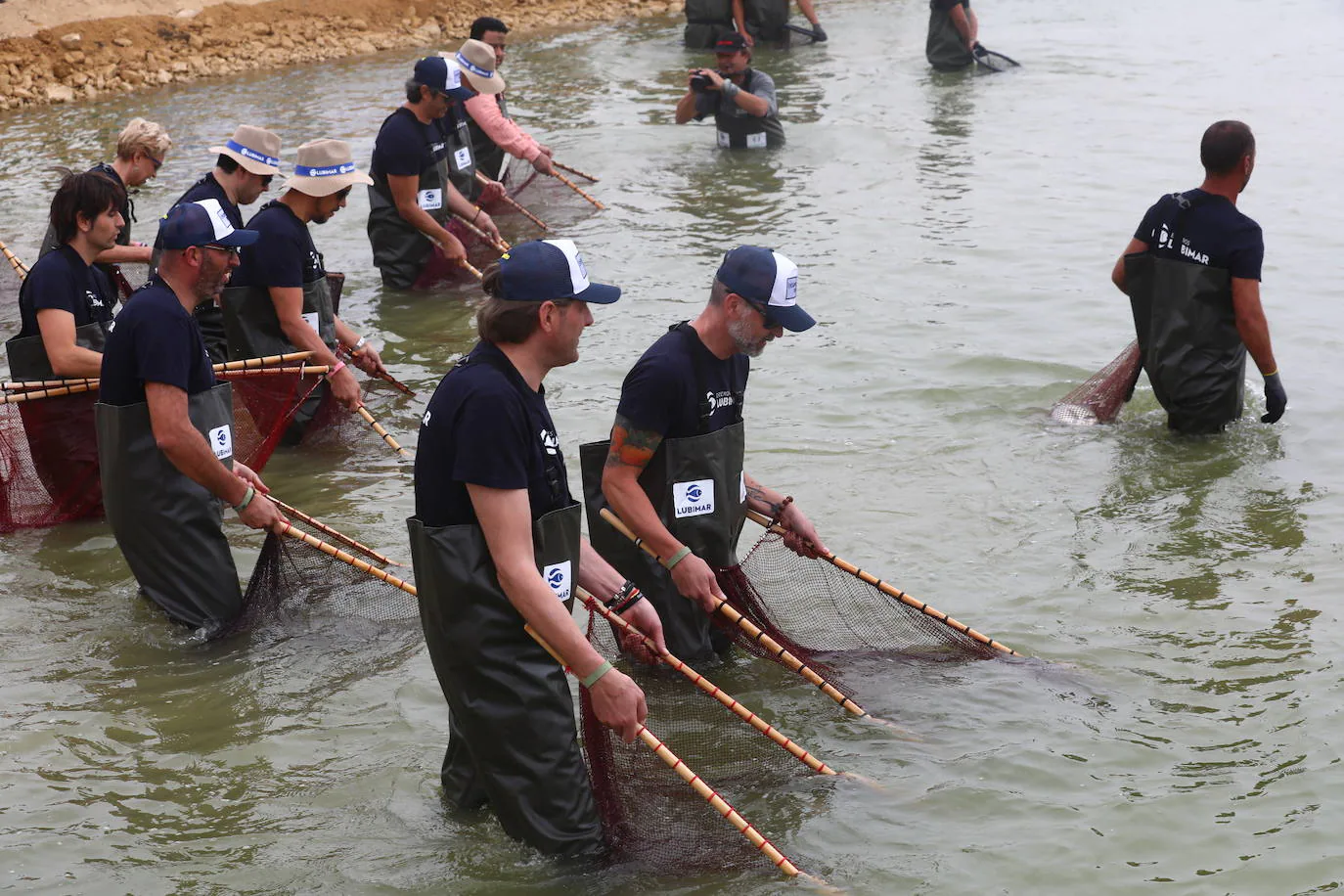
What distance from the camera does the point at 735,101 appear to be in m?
15.6

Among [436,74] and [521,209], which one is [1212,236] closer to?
[436,74]

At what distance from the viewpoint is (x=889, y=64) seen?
2142cm

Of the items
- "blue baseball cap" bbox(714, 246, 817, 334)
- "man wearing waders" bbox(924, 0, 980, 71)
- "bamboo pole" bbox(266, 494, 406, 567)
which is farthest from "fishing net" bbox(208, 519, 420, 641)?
"man wearing waders" bbox(924, 0, 980, 71)

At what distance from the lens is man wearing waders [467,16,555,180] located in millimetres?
13023

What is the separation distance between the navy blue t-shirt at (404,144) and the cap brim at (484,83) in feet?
6.63

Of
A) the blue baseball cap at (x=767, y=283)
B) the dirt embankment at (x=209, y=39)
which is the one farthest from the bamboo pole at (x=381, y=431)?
the dirt embankment at (x=209, y=39)

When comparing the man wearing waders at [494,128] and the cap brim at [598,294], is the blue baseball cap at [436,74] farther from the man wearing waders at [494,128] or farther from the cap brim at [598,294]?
the cap brim at [598,294]

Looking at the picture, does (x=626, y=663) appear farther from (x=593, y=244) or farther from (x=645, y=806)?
(x=593, y=244)

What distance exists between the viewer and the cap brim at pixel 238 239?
6.04 meters

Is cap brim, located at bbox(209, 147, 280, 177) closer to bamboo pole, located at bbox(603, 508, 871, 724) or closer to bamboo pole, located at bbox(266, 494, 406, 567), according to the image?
bamboo pole, located at bbox(266, 494, 406, 567)

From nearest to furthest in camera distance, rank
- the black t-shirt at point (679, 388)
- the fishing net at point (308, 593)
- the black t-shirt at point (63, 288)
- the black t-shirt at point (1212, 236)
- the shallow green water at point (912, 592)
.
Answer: the shallow green water at point (912, 592) → the black t-shirt at point (679, 388) → the fishing net at point (308, 593) → the black t-shirt at point (63, 288) → the black t-shirt at point (1212, 236)

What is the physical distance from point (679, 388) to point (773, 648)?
1150 millimetres

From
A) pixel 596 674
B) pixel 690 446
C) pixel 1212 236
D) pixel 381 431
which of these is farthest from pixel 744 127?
pixel 596 674

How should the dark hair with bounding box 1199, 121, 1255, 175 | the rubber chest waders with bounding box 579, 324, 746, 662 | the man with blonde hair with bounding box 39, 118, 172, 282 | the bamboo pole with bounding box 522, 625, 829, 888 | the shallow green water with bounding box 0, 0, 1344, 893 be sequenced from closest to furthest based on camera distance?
the bamboo pole with bounding box 522, 625, 829, 888, the shallow green water with bounding box 0, 0, 1344, 893, the rubber chest waders with bounding box 579, 324, 746, 662, the dark hair with bounding box 1199, 121, 1255, 175, the man with blonde hair with bounding box 39, 118, 172, 282
